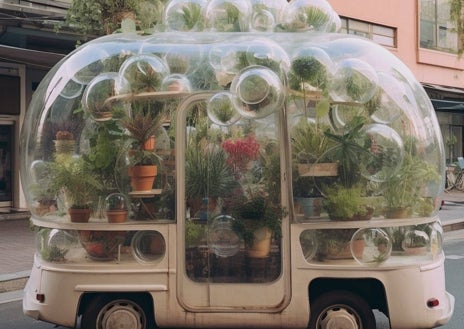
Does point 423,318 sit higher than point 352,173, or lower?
lower

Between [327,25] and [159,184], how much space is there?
7.63 ft

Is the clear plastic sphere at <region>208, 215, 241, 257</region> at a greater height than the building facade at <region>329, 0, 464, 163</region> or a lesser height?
lesser

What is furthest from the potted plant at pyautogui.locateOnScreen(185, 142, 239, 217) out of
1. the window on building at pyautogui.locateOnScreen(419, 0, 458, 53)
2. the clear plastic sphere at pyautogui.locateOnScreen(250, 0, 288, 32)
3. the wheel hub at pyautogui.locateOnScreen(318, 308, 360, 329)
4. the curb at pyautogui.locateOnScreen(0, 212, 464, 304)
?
the window on building at pyautogui.locateOnScreen(419, 0, 458, 53)

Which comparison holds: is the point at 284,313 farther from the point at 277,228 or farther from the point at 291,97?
the point at 291,97

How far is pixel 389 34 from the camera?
74.9 feet

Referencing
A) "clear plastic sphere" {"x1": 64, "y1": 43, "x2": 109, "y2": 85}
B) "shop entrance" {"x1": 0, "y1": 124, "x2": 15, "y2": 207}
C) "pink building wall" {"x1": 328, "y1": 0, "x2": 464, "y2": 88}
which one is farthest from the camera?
"pink building wall" {"x1": 328, "y1": 0, "x2": 464, "y2": 88}

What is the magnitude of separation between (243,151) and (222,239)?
724mm

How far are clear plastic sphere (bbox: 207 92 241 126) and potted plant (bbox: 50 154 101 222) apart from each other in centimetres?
111

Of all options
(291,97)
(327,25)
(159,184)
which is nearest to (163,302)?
(159,184)

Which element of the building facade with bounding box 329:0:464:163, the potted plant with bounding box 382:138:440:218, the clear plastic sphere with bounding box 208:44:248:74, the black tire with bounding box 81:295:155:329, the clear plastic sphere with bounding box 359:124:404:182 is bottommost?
the black tire with bounding box 81:295:155:329

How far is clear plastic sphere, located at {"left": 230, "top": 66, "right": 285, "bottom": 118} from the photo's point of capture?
15.3ft

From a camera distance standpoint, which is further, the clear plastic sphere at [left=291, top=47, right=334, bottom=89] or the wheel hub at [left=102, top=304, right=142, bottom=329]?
the wheel hub at [left=102, top=304, right=142, bottom=329]

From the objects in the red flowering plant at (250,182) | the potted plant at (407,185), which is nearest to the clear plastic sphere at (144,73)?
the red flowering plant at (250,182)

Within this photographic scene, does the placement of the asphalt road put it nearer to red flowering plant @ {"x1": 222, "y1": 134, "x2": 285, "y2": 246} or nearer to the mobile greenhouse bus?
the mobile greenhouse bus
